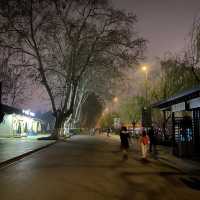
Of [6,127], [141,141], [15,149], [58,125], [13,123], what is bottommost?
[15,149]

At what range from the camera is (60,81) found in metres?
55.2

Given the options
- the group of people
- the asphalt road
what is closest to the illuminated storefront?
the group of people

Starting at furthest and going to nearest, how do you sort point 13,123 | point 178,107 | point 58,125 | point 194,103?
point 13,123 → point 58,125 → point 178,107 → point 194,103

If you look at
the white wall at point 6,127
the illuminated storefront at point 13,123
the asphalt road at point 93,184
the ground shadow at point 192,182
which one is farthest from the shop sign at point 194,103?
the white wall at point 6,127

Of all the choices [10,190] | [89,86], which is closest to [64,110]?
[89,86]

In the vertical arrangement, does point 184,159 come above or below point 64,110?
below

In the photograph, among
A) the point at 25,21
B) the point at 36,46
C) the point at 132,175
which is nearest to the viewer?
the point at 132,175

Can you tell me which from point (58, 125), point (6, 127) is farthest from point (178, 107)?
point (6, 127)

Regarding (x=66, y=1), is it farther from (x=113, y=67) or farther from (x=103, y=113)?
(x=103, y=113)

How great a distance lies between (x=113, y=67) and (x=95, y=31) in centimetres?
479

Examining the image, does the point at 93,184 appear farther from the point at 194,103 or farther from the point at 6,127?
the point at 6,127

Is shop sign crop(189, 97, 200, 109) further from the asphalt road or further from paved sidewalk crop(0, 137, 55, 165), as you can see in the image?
paved sidewalk crop(0, 137, 55, 165)

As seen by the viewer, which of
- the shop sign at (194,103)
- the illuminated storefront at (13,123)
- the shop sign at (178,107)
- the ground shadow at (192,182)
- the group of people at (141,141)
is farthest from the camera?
the illuminated storefront at (13,123)

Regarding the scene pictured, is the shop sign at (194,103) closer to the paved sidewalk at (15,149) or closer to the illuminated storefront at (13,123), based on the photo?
the paved sidewalk at (15,149)
